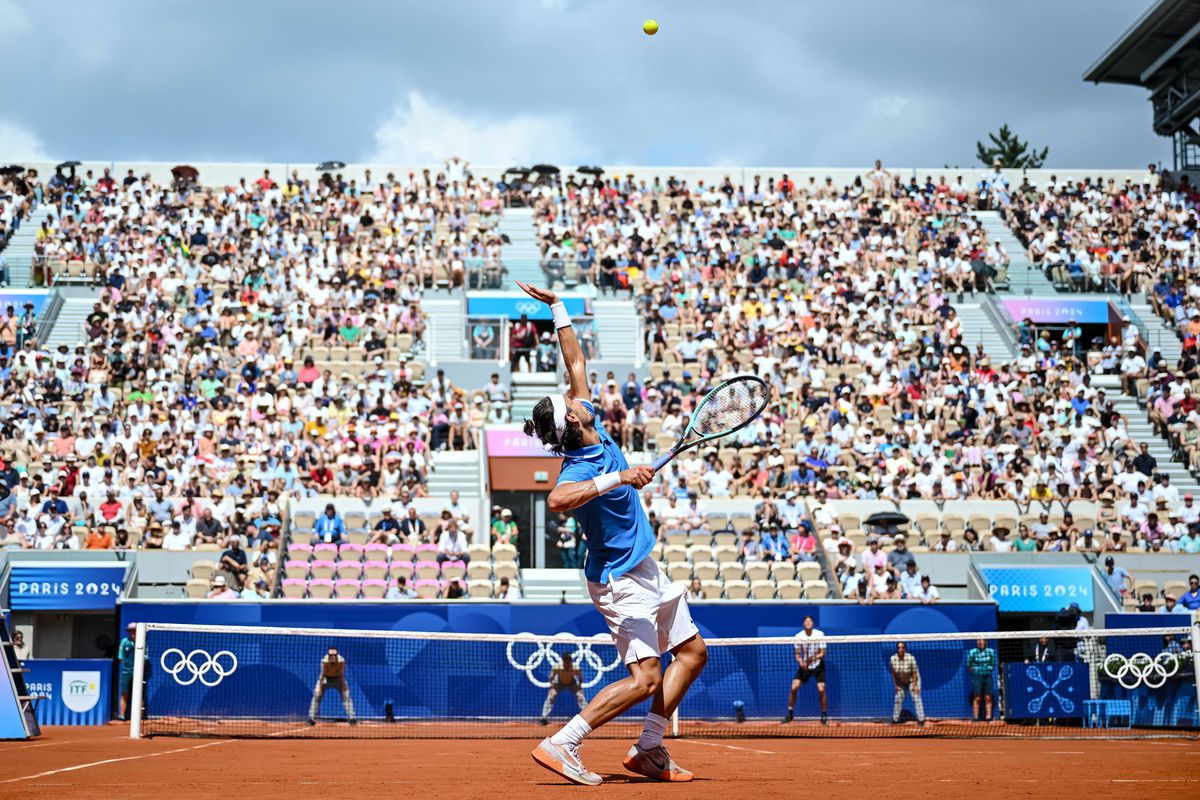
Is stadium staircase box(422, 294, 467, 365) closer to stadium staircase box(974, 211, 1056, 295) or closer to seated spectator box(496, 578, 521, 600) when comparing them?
seated spectator box(496, 578, 521, 600)

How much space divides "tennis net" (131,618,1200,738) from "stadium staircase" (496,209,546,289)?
15.5 metres

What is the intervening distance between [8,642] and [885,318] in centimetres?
2350

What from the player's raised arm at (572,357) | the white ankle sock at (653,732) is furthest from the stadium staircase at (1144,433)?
the white ankle sock at (653,732)

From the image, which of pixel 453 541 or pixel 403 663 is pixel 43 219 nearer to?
pixel 453 541

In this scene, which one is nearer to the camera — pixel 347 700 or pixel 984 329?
pixel 347 700

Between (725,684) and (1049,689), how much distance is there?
15.2 ft

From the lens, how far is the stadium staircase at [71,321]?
32.4 meters

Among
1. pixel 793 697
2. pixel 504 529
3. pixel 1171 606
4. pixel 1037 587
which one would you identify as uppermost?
pixel 504 529

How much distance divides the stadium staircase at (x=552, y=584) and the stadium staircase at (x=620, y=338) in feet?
22.3

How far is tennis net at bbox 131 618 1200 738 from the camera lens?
18438mm

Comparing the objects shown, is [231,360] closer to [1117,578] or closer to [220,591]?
[220,591]

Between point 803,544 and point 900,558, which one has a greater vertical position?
point 803,544

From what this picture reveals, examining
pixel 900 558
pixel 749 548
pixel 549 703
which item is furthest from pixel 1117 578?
pixel 549 703

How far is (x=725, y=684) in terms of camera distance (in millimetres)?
19531
